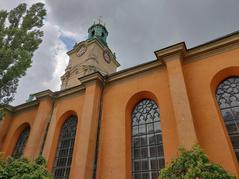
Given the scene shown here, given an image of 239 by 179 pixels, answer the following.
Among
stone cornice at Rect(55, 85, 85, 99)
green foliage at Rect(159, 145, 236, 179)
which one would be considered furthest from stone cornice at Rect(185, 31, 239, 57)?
stone cornice at Rect(55, 85, 85, 99)

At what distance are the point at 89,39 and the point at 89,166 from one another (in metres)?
17.7

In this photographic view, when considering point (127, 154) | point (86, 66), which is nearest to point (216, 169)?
point (127, 154)

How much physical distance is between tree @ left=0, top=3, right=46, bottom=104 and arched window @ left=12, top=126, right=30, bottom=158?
13.7ft

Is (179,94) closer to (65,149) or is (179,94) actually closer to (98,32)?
(65,149)

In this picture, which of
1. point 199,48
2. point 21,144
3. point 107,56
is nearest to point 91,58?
point 107,56

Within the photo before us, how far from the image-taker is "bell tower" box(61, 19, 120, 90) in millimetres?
20359

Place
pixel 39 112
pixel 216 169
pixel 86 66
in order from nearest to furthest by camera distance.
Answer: pixel 216 169, pixel 39 112, pixel 86 66

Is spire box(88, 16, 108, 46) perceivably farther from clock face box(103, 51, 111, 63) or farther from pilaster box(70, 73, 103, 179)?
pilaster box(70, 73, 103, 179)

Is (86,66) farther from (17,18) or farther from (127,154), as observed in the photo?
(127,154)

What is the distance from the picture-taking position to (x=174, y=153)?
287 inches

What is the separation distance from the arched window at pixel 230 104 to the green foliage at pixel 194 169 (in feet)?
8.82

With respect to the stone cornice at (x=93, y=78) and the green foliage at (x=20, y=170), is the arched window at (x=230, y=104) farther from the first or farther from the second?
the green foliage at (x=20, y=170)

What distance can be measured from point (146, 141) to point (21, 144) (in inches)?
353

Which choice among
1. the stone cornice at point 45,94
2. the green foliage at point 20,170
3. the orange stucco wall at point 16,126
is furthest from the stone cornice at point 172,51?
the orange stucco wall at point 16,126
